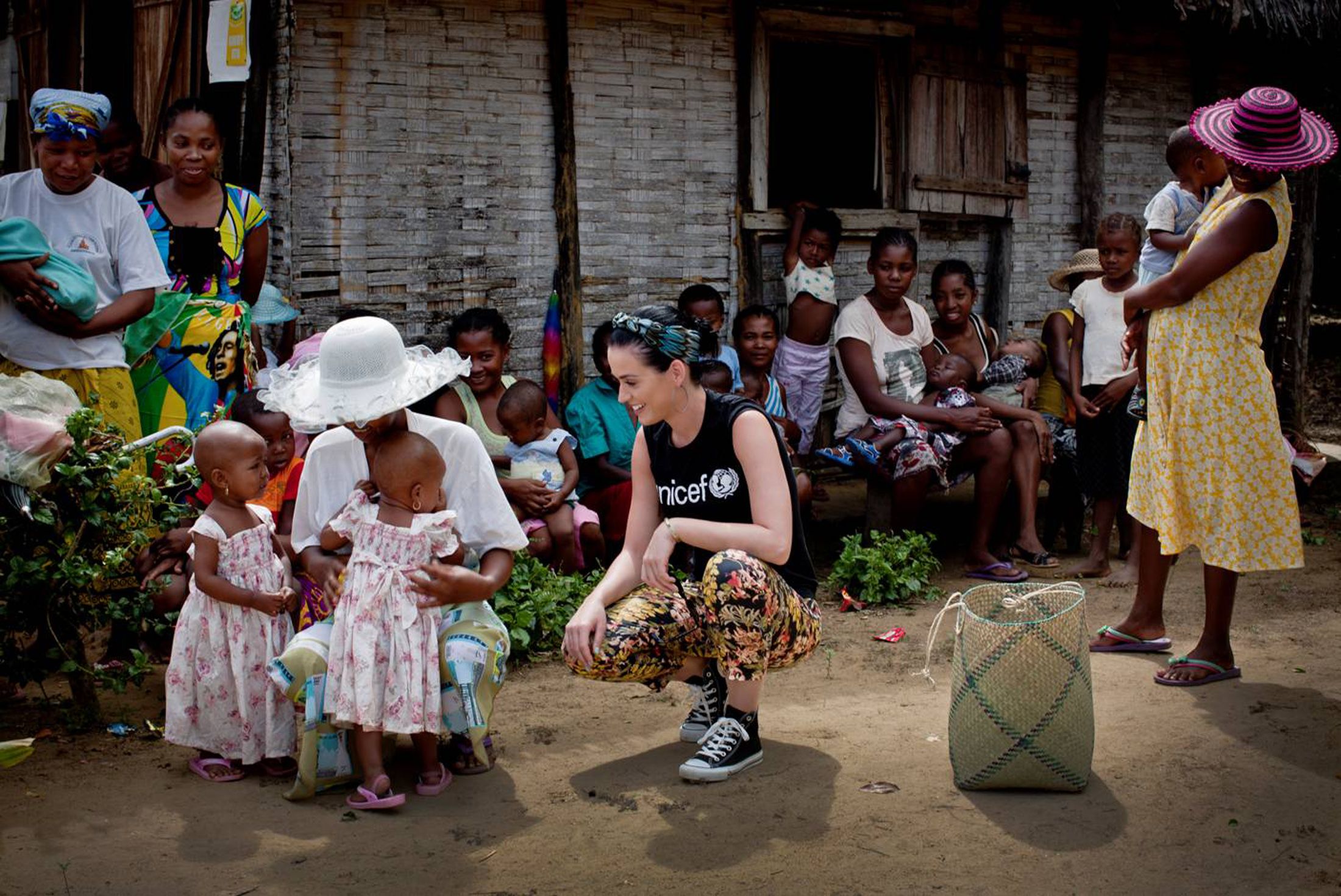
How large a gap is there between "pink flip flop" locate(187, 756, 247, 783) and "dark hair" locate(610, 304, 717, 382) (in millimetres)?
1697

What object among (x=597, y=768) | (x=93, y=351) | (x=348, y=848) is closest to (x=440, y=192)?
(x=93, y=351)

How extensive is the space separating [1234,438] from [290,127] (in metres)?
4.39

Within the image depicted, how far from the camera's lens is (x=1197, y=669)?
179 inches

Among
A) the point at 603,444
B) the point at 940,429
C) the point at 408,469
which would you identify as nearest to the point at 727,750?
the point at 408,469

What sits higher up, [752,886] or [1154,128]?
[1154,128]

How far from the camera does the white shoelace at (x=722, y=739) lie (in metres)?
3.75

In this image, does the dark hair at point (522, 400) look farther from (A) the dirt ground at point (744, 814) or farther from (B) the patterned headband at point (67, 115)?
(B) the patterned headband at point (67, 115)

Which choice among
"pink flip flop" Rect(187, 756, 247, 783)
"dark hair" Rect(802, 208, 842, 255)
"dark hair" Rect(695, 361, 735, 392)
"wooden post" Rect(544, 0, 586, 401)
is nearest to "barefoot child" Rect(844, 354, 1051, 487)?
"dark hair" Rect(695, 361, 735, 392)

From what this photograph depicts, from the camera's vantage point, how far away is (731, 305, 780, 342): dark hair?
6816mm

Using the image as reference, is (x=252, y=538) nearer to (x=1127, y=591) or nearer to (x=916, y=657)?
(x=916, y=657)

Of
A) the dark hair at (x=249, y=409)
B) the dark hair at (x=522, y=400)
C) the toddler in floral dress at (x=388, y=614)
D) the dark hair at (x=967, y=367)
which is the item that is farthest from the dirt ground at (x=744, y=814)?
the dark hair at (x=967, y=367)

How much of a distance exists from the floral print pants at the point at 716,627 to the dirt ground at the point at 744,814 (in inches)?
13.5

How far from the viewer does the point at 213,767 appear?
12.3 feet

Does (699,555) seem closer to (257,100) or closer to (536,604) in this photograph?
(536,604)
